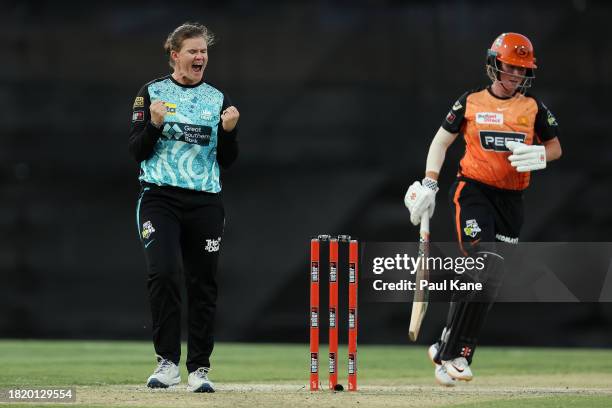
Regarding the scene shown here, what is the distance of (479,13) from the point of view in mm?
10203

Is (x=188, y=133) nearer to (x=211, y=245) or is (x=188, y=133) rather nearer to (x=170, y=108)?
(x=170, y=108)

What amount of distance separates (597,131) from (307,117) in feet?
7.80

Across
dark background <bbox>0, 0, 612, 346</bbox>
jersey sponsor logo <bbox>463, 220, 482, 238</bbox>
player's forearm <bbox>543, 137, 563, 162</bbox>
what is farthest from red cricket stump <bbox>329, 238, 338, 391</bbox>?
dark background <bbox>0, 0, 612, 346</bbox>

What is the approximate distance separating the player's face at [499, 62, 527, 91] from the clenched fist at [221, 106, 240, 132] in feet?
5.12

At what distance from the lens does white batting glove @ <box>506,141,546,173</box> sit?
6.21m

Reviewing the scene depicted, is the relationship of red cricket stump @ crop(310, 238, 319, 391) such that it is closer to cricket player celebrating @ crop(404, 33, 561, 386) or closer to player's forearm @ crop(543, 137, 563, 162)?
cricket player celebrating @ crop(404, 33, 561, 386)

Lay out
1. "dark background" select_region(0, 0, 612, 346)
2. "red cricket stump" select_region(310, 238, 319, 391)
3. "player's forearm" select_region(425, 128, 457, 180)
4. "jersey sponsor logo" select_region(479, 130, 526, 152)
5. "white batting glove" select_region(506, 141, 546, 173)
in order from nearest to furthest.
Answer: "red cricket stump" select_region(310, 238, 319, 391) → "white batting glove" select_region(506, 141, 546, 173) → "jersey sponsor logo" select_region(479, 130, 526, 152) → "player's forearm" select_region(425, 128, 457, 180) → "dark background" select_region(0, 0, 612, 346)

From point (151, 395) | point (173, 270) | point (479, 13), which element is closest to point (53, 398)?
point (151, 395)

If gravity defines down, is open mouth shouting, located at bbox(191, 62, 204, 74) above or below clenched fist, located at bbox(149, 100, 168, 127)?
above

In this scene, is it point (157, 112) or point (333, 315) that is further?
point (333, 315)

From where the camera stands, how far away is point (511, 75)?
253 inches

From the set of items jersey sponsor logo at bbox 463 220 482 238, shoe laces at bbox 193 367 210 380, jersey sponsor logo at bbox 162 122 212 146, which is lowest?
shoe laces at bbox 193 367 210 380

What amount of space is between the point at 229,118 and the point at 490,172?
1556 millimetres

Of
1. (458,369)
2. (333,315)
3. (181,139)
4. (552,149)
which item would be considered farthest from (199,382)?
(552,149)
